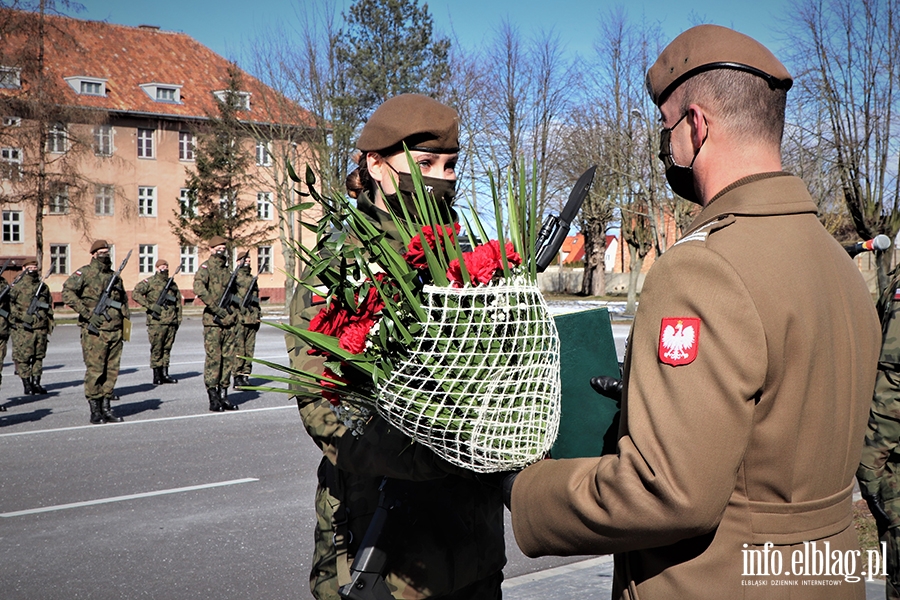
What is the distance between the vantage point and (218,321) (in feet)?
43.1

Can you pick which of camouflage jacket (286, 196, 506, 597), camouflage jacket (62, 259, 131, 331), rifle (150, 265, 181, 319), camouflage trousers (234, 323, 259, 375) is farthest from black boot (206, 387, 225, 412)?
camouflage jacket (286, 196, 506, 597)

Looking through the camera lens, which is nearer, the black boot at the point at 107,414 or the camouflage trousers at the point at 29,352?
the black boot at the point at 107,414

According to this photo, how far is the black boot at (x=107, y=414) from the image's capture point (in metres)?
10.5

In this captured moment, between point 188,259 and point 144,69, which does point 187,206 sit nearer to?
point 188,259

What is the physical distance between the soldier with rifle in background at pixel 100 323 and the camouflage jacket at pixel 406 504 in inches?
354

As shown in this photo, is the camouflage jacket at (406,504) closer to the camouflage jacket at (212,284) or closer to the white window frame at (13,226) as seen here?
the camouflage jacket at (212,284)

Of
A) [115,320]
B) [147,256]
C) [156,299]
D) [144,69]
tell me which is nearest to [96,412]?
[115,320]

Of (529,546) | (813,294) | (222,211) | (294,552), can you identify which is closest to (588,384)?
(529,546)

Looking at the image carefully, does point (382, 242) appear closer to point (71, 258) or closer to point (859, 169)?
point (859, 169)

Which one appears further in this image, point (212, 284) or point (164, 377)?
point (164, 377)

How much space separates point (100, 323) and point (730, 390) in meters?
11.2

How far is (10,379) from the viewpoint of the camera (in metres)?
15.1

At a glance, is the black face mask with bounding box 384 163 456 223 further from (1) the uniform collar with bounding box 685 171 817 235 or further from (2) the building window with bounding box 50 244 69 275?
(2) the building window with bounding box 50 244 69 275

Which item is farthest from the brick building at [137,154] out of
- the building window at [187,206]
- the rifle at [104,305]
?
the rifle at [104,305]
